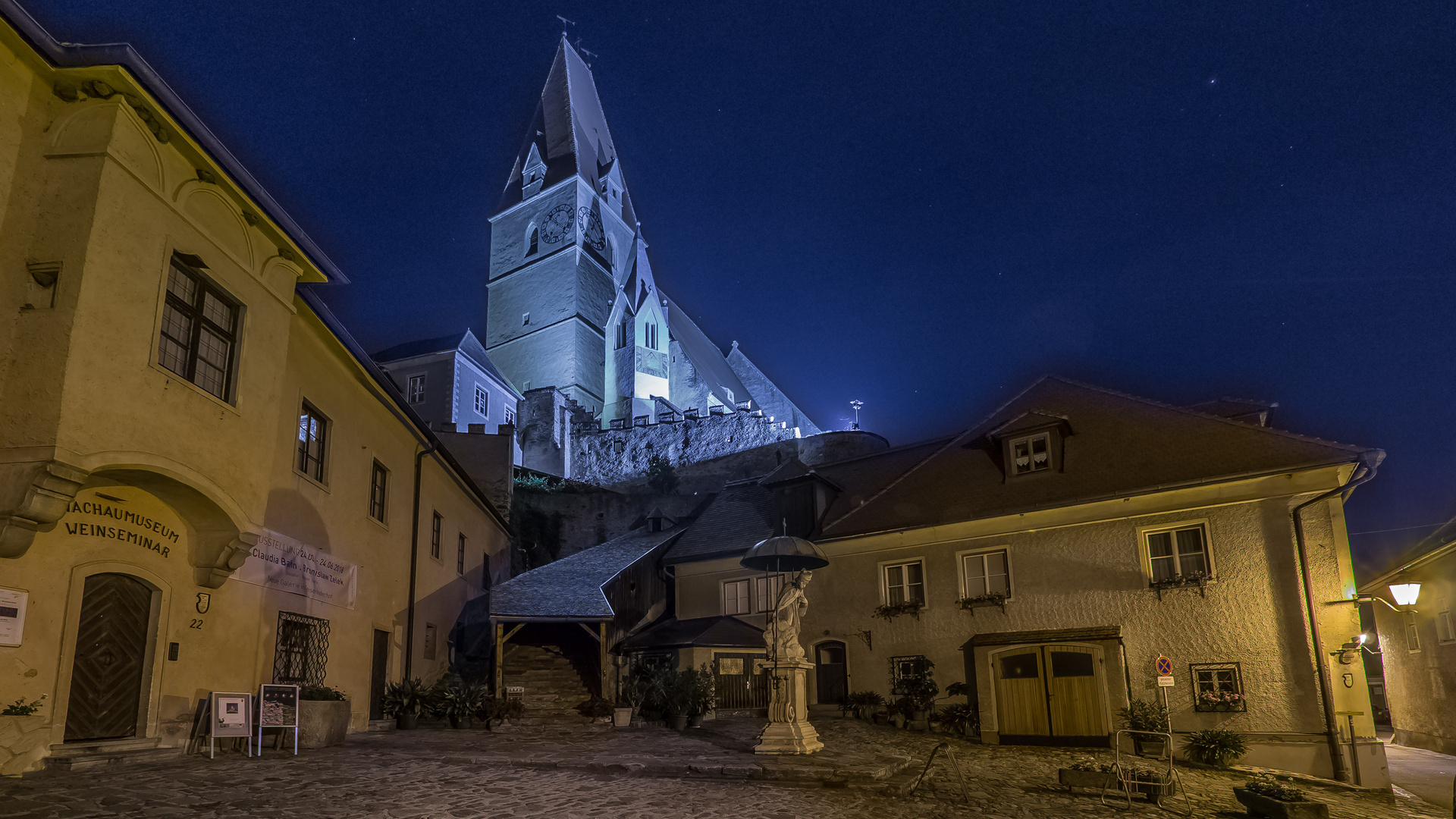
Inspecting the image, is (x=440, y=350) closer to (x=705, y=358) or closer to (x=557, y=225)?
(x=557, y=225)

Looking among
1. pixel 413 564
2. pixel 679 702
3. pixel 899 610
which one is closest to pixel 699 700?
pixel 679 702

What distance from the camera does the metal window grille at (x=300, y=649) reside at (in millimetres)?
13281

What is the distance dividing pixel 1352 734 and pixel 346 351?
1828cm

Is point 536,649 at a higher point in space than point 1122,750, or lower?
higher

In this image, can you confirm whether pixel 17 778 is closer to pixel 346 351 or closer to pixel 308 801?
pixel 308 801

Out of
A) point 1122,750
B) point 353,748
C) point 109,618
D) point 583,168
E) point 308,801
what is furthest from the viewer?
point 583,168

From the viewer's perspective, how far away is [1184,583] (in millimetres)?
16688

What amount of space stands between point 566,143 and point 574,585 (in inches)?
2392

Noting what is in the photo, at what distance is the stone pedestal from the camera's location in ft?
42.5

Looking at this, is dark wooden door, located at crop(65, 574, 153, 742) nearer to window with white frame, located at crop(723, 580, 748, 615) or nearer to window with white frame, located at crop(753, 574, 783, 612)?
window with white frame, located at crop(753, 574, 783, 612)

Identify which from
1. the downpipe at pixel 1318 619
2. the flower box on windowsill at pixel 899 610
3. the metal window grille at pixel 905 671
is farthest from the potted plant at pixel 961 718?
the downpipe at pixel 1318 619

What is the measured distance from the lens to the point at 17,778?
8102 millimetres

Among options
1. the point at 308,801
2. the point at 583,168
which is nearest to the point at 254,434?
the point at 308,801

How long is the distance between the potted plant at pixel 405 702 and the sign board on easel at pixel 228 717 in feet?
19.7
